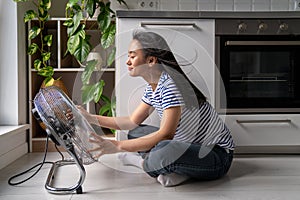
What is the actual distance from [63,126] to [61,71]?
50.9 inches

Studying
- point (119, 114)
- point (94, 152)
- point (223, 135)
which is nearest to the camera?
point (94, 152)

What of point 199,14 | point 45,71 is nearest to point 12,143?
point 45,71

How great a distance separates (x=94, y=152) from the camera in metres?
1.41

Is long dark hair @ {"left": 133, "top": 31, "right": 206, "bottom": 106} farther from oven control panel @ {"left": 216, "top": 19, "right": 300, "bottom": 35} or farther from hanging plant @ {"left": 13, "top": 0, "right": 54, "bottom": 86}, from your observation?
hanging plant @ {"left": 13, "top": 0, "right": 54, "bottom": 86}

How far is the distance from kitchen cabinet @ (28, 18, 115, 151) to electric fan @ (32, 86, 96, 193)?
74cm

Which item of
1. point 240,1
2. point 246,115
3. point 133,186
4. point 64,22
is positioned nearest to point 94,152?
point 133,186

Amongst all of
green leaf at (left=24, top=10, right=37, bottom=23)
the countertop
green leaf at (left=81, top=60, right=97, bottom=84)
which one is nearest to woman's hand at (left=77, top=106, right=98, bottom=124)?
green leaf at (left=81, top=60, right=97, bottom=84)

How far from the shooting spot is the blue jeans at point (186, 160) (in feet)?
4.80

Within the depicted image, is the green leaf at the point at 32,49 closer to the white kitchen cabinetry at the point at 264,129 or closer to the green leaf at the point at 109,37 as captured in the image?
the green leaf at the point at 109,37

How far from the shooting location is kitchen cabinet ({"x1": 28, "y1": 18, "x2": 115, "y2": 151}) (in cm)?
228

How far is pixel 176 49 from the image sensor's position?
201 cm

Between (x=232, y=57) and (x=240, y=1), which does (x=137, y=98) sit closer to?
(x=232, y=57)

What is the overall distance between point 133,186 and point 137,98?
0.61 metres

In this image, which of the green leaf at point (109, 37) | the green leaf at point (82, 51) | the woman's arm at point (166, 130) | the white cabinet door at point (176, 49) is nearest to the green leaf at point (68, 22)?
the green leaf at point (82, 51)
